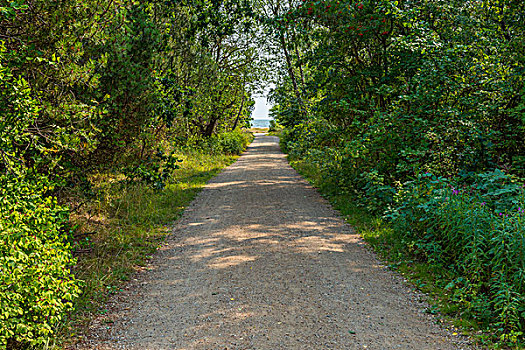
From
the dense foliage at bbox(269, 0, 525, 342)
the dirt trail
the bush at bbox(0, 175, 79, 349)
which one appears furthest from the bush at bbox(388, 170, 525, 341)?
the bush at bbox(0, 175, 79, 349)

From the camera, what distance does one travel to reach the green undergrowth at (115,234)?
4809 millimetres

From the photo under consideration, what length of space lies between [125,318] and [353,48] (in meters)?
8.89

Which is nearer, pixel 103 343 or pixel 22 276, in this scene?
pixel 22 276

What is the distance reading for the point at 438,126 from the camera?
24.7 feet

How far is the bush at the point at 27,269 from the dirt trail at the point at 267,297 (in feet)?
2.03

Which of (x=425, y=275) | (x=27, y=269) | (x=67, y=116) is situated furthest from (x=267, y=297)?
(x=67, y=116)

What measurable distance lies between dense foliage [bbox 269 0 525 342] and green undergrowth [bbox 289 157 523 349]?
0.11 metres

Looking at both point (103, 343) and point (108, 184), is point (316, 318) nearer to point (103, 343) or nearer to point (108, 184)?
point (103, 343)

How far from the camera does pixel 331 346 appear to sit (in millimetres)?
3744

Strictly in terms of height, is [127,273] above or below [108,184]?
below

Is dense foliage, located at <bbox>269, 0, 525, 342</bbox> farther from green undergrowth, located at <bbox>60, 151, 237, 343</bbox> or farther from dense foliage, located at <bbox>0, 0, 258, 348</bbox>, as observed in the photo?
green undergrowth, located at <bbox>60, 151, 237, 343</bbox>

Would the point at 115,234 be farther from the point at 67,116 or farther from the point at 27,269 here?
the point at 27,269

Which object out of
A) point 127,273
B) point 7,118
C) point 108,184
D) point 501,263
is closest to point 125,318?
point 127,273

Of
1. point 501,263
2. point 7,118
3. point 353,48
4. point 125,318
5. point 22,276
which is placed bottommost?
point 125,318
